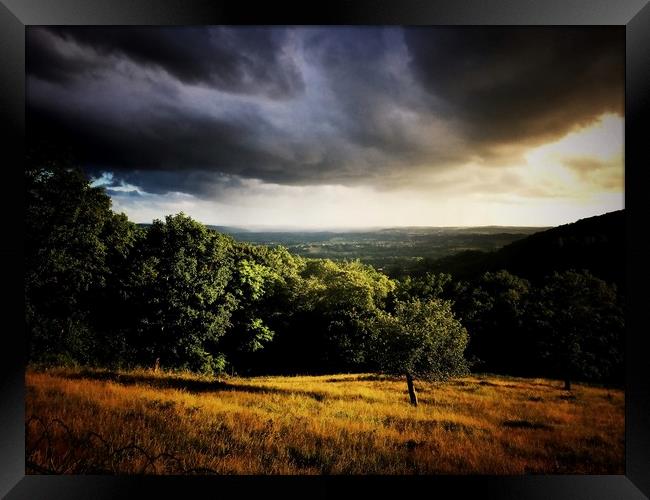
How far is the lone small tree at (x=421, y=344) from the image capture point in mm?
6332

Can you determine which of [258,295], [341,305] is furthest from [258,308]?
[341,305]

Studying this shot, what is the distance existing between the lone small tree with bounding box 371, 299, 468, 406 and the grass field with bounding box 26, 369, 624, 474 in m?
0.58

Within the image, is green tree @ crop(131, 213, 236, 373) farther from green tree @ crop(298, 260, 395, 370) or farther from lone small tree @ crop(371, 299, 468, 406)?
lone small tree @ crop(371, 299, 468, 406)

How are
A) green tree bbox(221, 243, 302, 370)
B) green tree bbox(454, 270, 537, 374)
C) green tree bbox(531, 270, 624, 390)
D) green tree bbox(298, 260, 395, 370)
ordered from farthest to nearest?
green tree bbox(221, 243, 302, 370), green tree bbox(298, 260, 395, 370), green tree bbox(454, 270, 537, 374), green tree bbox(531, 270, 624, 390)

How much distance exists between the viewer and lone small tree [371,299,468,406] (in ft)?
20.8

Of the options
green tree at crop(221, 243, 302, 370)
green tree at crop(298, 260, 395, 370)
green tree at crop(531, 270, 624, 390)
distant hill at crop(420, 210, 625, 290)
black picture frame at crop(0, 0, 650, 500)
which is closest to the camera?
black picture frame at crop(0, 0, 650, 500)

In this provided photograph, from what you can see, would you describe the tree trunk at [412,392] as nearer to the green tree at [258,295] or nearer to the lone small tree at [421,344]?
the lone small tree at [421,344]

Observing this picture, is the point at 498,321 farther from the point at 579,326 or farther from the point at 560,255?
the point at 560,255

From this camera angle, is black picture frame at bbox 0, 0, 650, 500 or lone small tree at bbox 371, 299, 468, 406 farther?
lone small tree at bbox 371, 299, 468, 406

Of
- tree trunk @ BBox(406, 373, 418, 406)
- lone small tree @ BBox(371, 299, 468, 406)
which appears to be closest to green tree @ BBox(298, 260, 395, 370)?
lone small tree @ BBox(371, 299, 468, 406)
